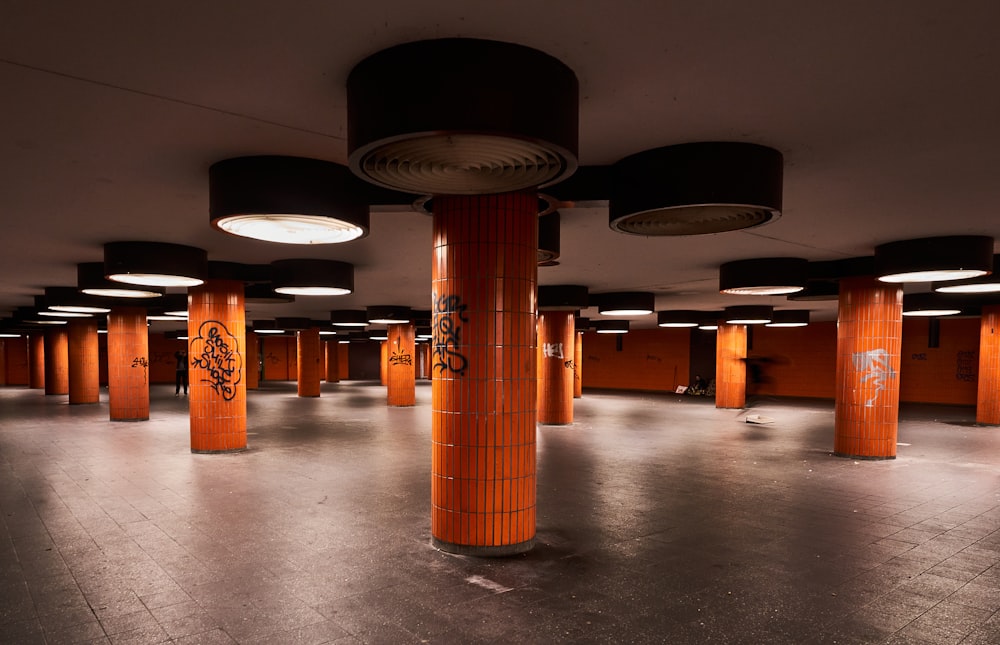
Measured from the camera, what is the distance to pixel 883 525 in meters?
7.32

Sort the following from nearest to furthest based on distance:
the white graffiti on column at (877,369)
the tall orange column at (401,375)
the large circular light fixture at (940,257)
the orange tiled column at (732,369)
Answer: the large circular light fixture at (940,257), the white graffiti on column at (877,369), the tall orange column at (401,375), the orange tiled column at (732,369)

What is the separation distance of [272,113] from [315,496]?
5.76 meters

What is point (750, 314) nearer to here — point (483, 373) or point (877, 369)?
point (877, 369)

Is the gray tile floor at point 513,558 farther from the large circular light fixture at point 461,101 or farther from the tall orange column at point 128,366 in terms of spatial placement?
the tall orange column at point 128,366

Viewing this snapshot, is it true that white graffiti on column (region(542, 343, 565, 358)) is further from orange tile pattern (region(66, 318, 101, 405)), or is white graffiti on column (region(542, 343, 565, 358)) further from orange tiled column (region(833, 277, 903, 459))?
orange tile pattern (region(66, 318, 101, 405))

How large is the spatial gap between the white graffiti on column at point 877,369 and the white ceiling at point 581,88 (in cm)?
452

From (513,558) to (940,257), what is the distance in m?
8.29

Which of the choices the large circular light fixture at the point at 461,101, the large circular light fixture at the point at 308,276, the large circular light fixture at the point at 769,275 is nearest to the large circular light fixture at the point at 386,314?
the large circular light fixture at the point at 308,276

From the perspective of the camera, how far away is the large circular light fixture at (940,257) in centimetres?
924

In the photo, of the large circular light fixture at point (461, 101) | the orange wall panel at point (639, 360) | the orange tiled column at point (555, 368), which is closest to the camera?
the large circular light fixture at point (461, 101)

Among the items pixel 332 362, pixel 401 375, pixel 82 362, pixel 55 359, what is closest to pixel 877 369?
pixel 401 375

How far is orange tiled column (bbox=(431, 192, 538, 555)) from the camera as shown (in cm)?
616

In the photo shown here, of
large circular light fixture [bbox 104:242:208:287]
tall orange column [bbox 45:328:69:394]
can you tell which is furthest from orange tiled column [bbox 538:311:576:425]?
tall orange column [bbox 45:328:69:394]

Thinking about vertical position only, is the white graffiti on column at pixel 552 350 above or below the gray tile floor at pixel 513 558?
above
